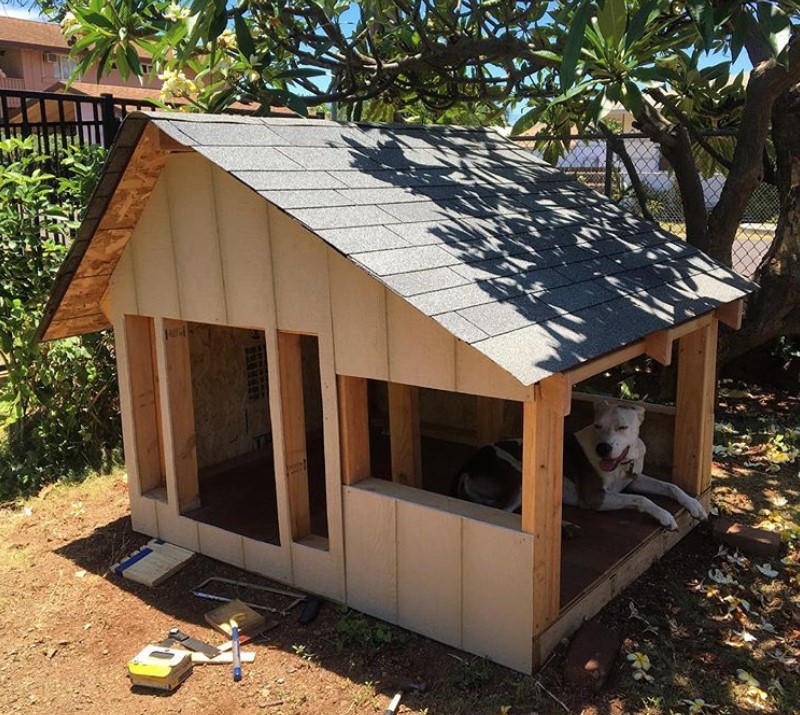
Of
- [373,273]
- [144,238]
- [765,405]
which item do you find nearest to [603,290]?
[373,273]

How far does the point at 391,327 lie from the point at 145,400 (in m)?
2.33

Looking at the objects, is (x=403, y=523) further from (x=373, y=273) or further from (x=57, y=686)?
(x=57, y=686)

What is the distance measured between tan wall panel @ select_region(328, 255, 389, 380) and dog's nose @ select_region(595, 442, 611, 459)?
67.9 inches

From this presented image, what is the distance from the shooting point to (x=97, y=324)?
5.60 m

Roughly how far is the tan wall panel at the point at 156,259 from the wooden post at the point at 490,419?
8.69 ft

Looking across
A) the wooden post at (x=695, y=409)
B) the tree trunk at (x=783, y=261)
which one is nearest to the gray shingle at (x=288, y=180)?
the wooden post at (x=695, y=409)

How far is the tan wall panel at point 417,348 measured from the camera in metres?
3.73

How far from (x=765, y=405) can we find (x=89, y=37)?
22.1 ft

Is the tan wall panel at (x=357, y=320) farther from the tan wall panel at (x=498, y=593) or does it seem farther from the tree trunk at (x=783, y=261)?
the tree trunk at (x=783, y=261)

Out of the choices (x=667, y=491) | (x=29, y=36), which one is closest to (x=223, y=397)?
(x=667, y=491)

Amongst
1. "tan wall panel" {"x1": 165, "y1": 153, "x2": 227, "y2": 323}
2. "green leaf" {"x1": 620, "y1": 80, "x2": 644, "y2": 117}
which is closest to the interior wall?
"tan wall panel" {"x1": 165, "y1": 153, "x2": 227, "y2": 323}

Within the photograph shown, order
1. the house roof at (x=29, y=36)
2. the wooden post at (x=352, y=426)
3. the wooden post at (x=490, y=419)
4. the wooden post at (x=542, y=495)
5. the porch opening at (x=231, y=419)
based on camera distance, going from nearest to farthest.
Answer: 1. the wooden post at (x=542, y=495)
2. the wooden post at (x=352, y=426)
3. the porch opening at (x=231, y=419)
4. the wooden post at (x=490, y=419)
5. the house roof at (x=29, y=36)

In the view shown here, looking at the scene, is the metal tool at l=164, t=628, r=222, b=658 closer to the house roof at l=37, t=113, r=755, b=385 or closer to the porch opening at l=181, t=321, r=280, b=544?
the porch opening at l=181, t=321, r=280, b=544

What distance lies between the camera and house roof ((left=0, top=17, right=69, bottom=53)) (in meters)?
36.8
